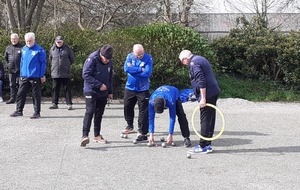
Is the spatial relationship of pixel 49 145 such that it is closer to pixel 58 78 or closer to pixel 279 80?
pixel 58 78

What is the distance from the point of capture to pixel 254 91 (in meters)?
15.9

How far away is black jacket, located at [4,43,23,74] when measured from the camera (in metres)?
12.6

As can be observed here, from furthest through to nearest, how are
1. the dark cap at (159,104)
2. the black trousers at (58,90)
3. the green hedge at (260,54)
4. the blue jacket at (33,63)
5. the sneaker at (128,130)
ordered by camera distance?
the green hedge at (260,54), the black trousers at (58,90), the blue jacket at (33,63), the sneaker at (128,130), the dark cap at (159,104)

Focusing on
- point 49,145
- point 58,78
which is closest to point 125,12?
point 58,78

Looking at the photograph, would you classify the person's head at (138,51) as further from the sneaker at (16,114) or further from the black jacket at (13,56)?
the black jacket at (13,56)

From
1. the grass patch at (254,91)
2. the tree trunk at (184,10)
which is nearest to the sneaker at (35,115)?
the grass patch at (254,91)

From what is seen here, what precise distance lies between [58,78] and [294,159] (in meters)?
6.61

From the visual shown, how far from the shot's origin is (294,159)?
24.9 feet

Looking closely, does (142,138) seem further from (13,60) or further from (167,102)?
→ (13,60)

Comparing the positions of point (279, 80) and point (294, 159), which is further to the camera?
point (279, 80)

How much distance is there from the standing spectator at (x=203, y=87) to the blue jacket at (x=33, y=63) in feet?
13.6

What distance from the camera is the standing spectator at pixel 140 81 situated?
8.64m

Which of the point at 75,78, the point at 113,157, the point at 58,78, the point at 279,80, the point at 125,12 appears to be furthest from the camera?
the point at 125,12

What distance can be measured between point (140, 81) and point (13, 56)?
5.15 metres
